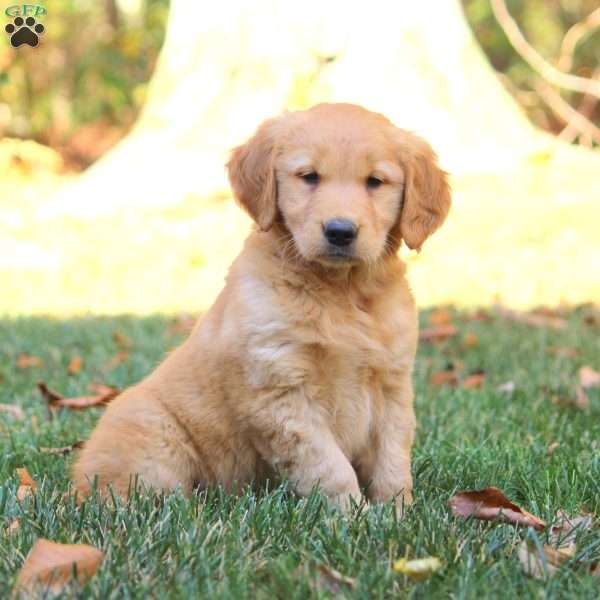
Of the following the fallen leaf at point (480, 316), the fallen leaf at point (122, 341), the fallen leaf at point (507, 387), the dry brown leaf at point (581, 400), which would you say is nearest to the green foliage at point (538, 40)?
the fallen leaf at point (480, 316)

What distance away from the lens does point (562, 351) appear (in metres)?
5.50

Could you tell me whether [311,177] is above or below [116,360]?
above

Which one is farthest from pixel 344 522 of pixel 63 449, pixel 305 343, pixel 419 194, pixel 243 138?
pixel 243 138

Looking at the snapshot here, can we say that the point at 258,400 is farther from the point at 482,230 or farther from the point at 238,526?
the point at 482,230

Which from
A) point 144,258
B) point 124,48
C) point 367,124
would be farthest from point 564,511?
point 124,48

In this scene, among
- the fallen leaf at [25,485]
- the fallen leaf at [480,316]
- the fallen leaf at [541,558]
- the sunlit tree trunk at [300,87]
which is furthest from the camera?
the sunlit tree trunk at [300,87]

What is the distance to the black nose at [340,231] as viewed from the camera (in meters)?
2.87

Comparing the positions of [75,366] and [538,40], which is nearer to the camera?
[75,366]

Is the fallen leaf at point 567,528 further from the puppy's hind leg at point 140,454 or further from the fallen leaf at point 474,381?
the fallen leaf at point 474,381

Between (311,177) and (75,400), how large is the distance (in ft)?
5.88

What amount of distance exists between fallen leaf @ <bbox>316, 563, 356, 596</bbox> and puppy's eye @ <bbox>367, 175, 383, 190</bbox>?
1.28 metres

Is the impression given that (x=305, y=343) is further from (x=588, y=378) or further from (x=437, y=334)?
(x=437, y=334)

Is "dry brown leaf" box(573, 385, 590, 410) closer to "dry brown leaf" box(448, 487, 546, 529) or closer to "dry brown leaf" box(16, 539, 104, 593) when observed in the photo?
"dry brown leaf" box(448, 487, 546, 529)

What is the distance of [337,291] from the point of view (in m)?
3.03
